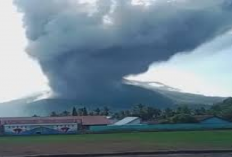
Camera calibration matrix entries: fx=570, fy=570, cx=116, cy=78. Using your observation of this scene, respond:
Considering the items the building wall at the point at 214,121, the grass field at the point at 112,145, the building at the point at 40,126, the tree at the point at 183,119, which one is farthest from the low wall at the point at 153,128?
the grass field at the point at 112,145

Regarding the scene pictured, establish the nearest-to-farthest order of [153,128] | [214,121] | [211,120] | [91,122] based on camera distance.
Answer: [153,128], [214,121], [211,120], [91,122]

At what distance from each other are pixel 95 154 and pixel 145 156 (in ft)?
9.39

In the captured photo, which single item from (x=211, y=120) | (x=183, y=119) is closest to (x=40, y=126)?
(x=183, y=119)

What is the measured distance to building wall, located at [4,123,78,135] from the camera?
75.4m

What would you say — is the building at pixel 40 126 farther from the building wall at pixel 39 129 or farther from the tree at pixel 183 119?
the tree at pixel 183 119

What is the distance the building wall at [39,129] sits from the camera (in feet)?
247

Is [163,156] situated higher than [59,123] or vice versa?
[59,123]

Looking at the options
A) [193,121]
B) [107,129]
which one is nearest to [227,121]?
[193,121]

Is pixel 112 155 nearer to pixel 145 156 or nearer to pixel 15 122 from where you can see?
pixel 145 156

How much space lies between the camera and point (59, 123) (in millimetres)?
77250

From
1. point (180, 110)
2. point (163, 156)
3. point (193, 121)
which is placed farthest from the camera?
point (180, 110)

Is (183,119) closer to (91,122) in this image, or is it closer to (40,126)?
(91,122)

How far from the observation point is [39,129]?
75750 millimetres

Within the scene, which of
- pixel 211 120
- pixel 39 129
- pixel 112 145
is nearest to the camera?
pixel 112 145
